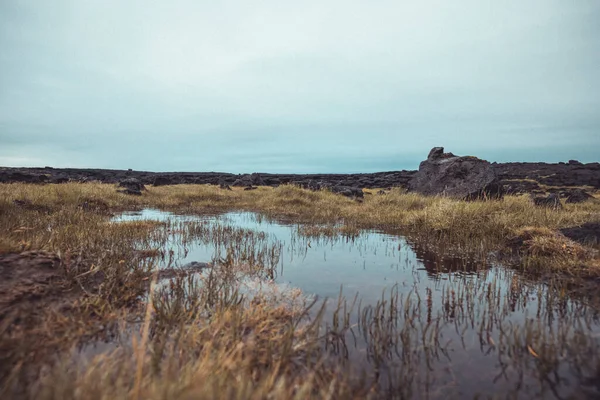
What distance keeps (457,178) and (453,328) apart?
15.0 m

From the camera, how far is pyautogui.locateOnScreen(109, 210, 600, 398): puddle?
7.97 feet

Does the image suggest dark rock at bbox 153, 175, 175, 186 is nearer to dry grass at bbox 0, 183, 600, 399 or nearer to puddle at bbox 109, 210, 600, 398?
dry grass at bbox 0, 183, 600, 399

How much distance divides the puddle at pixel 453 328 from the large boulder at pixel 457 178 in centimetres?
1031

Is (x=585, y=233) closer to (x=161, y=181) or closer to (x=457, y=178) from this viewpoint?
(x=457, y=178)

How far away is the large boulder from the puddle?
10.3m

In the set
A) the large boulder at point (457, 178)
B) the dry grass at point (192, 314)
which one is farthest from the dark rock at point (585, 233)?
the large boulder at point (457, 178)

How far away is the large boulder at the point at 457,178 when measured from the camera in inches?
591

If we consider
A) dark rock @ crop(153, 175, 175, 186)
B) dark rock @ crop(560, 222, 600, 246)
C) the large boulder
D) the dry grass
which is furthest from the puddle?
dark rock @ crop(153, 175, 175, 186)

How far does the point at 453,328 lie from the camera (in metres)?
3.33

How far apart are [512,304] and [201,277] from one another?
160 inches

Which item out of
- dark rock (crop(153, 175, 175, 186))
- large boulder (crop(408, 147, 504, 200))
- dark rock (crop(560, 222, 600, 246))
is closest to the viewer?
dark rock (crop(560, 222, 600, 246))

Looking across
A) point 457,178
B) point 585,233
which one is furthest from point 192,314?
point 457,178

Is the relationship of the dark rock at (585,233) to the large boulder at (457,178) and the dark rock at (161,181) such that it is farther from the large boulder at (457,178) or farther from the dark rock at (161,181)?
the dark rock at (161,181)

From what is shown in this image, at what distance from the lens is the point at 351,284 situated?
4.82 meters
